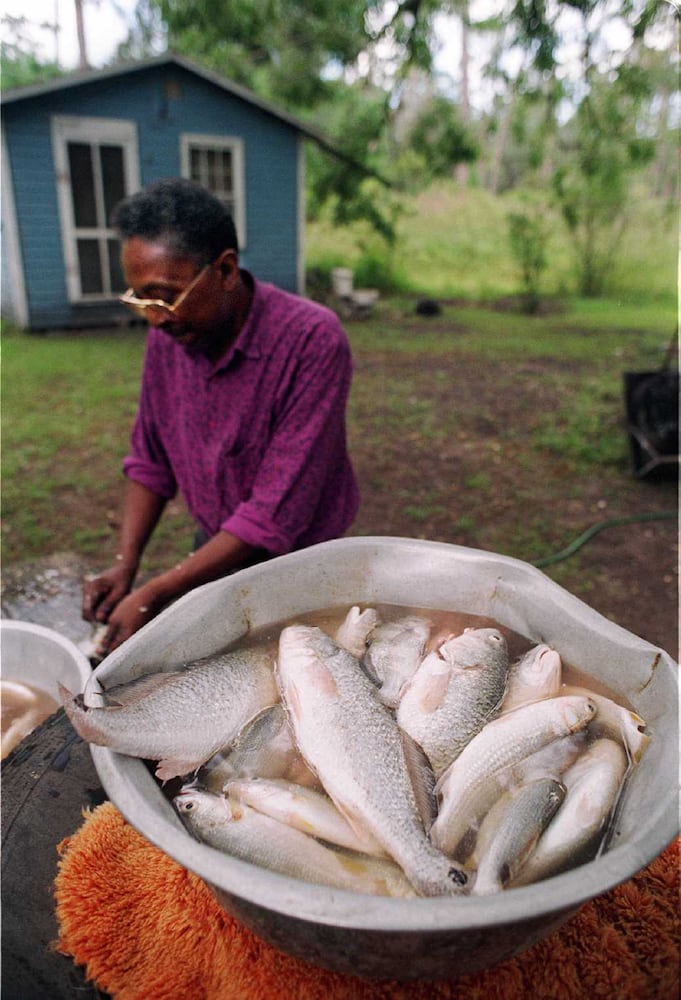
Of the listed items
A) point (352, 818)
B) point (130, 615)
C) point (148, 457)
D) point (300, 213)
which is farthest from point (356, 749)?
point (300, 213)

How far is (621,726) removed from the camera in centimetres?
122

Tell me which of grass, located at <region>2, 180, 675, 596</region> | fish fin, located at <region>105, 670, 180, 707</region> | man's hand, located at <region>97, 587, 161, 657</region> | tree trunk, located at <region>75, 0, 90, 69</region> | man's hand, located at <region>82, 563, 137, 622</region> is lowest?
grass, located at <region>2, 180, 675, 596</region>

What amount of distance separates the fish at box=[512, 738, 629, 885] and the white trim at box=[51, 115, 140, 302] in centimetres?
961

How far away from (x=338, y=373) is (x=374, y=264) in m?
13.7

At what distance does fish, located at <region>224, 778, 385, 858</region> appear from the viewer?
106 centimetres

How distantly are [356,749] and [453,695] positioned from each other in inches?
9.5

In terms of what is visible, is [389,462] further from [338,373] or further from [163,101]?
[163,101]

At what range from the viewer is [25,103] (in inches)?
344

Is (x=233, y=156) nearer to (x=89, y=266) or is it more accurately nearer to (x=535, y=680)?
(x=89, y=266)

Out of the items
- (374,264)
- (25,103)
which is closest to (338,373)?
(25,103)

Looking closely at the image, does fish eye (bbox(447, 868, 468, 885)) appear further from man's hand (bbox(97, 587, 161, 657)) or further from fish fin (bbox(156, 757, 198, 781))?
man's hand (bbox(97, 587, 161, 657))

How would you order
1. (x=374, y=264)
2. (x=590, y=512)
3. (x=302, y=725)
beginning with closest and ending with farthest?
(x=302, y=725) → (x=590, y=512) → (x=374, y=264)

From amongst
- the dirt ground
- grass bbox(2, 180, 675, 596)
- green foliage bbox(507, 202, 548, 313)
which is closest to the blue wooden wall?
grass bbox(2, 180, 675, 596)

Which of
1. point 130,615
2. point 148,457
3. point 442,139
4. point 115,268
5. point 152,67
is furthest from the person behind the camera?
point 442,139
